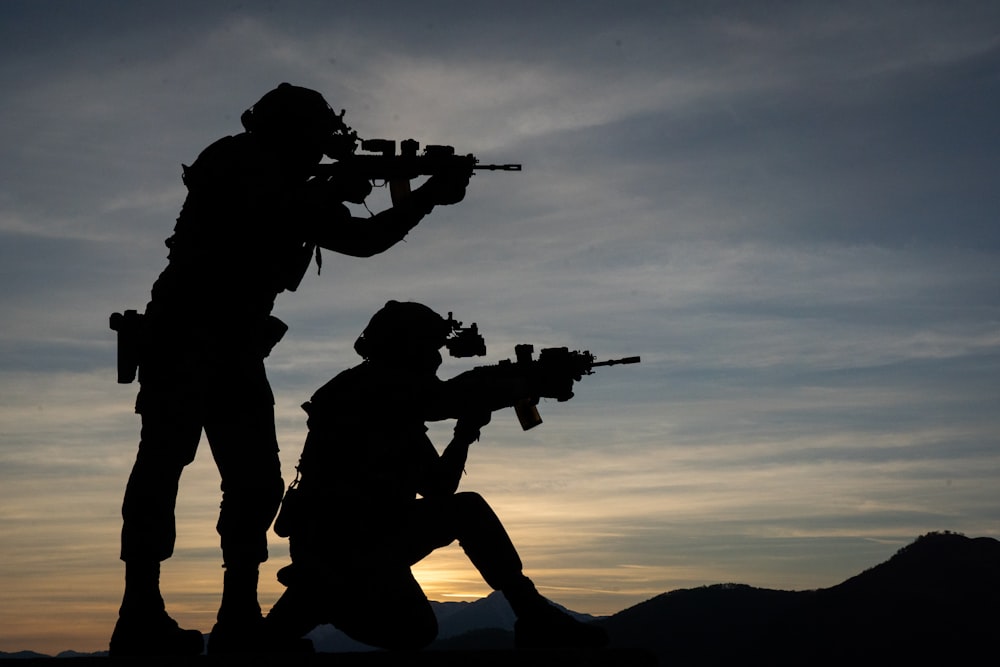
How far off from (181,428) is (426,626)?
2.24m

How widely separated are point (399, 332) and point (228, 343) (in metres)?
1.32

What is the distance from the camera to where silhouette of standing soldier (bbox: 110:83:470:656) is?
8.05 meters

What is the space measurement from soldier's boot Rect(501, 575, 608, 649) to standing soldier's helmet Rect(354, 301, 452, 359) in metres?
1.77

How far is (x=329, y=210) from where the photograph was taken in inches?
331

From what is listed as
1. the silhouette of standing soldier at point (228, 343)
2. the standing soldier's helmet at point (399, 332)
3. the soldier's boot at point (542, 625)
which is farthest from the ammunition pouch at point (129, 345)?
the soldier's boot at point (542, 625)

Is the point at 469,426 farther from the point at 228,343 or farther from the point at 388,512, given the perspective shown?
the point at 228,343

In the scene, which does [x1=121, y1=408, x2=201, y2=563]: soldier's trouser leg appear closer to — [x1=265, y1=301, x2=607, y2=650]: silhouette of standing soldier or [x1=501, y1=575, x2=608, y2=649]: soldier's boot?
Result: [x1=265, y1=301, x2=607, y2=650]: silhouette of standing soldier

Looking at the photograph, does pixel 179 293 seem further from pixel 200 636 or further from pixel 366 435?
pixel 200 636

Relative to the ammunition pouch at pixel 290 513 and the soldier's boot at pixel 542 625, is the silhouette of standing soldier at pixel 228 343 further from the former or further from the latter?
the soldier's boot at pixel 542 625

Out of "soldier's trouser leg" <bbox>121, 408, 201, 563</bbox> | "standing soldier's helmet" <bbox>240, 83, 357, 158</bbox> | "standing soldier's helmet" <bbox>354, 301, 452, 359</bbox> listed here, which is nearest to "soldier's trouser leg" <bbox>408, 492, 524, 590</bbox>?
"standing soldier's helmet" <bbox>354, 301, 452, 359</bbox>

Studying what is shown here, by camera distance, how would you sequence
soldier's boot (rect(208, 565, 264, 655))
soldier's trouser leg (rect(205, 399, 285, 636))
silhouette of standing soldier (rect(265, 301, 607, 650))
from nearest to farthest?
silhouette of standing soldier (rect(265, 301, 607, 650))
soldier's boot (rect(208, 565, 264, 655))
soldier's trouser leg (rect(205, 399, 285, 636))

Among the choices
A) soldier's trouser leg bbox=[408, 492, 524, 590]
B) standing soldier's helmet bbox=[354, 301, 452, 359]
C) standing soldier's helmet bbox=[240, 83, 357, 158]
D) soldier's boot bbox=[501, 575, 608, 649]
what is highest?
standing soldier's helmet bbox=[240, 83, 357, 158]

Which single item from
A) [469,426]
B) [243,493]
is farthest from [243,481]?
[469,426]

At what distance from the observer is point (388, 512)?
25.0ft
